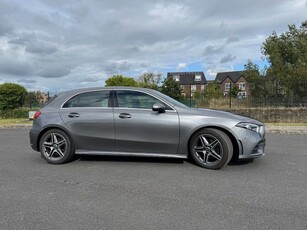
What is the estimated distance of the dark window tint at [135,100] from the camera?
19.2 ft

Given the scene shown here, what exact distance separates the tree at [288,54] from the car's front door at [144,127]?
14867mm

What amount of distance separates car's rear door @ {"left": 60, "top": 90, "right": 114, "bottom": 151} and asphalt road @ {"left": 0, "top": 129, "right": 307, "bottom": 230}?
441 millimetres

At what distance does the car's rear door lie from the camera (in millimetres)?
5871

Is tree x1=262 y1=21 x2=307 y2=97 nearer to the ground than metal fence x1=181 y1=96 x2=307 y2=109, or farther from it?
farther from it

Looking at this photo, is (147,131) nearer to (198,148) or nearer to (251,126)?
(198,148)

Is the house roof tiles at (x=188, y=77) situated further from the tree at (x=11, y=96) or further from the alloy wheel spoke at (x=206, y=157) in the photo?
the alloy wheel spoke at (x=206, y=157)

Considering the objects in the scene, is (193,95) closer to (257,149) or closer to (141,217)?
(257,149)

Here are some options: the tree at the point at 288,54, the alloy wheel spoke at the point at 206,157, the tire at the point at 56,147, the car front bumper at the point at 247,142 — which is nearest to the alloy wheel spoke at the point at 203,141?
the alloy wheel spoke at the point at 206,157

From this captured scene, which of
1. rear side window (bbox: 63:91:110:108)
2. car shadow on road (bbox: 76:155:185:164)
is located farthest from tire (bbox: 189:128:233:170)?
rear side window (bbox: 63:91:110:108)

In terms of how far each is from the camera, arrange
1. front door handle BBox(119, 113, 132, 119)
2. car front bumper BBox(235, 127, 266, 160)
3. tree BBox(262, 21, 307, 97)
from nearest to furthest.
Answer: car front bumper BBox(235, 127, 266, 160) < front door handle BBox(119, 113, 132, 119) < tree BBox(262, 21, 307, 97)

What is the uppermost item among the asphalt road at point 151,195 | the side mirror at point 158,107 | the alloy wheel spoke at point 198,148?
the side mirror at point 158,107

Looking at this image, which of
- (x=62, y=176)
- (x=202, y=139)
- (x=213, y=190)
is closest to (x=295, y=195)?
(x=213, y=190)

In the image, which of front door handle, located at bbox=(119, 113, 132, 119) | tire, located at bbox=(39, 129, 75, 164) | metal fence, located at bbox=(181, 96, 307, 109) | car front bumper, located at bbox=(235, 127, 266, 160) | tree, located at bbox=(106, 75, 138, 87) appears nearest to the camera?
car front bumper, located at bbox=(235, 127, 266, 160)

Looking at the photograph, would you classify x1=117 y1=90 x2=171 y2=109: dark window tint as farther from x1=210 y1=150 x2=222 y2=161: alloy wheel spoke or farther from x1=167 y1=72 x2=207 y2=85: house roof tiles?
x1=167 y1=72 x2=207 y2=85: house roof tiles
